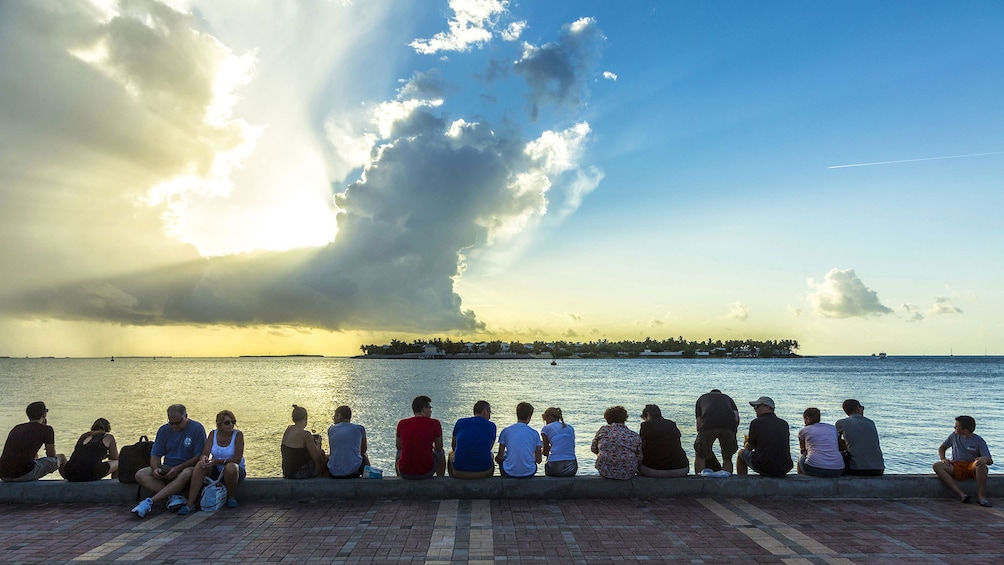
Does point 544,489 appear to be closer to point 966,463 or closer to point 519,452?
point 519,452

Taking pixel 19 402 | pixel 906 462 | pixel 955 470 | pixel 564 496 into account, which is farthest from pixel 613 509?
pixel 19 402

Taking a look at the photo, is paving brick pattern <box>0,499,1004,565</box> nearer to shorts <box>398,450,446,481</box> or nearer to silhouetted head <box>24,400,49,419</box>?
shorts <box>398,450,446,481</box>

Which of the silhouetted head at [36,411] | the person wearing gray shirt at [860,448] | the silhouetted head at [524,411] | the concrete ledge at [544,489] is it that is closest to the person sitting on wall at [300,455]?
the concrete ledge at [544,489]

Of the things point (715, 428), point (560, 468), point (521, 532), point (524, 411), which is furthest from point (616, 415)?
point (521, 532)

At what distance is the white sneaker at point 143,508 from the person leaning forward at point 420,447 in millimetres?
3309

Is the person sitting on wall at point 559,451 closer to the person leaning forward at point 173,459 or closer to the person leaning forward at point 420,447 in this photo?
the person leaning forward at point 420,447

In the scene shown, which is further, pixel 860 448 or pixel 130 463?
pixel 860 448

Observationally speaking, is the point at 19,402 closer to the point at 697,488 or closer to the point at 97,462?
the point at 97,462

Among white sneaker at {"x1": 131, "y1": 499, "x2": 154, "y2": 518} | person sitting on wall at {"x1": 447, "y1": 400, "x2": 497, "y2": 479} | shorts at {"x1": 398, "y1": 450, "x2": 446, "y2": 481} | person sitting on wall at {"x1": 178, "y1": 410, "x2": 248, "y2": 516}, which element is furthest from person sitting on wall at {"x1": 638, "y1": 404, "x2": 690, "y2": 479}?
white sneaker at {"x1": 131, "y1": 499, "x2": 154, "y2": 518}

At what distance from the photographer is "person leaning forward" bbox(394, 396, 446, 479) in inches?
356

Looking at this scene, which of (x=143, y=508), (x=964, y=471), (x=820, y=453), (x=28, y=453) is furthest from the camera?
(x=820, y=453)

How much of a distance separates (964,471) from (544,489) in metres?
6.29

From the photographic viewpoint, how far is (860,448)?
9.30m

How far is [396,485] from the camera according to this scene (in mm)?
8961
